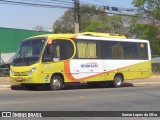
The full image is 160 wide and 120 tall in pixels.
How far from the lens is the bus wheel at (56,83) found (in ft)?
75.7

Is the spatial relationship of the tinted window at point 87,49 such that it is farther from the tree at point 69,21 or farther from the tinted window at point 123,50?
the tree at point 69,21

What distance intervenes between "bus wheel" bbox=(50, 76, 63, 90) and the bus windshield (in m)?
1.54

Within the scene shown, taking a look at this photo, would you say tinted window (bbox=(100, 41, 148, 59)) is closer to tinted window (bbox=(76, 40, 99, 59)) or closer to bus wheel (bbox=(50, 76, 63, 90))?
tinted window (bbox=(76, 40, 99, 59))

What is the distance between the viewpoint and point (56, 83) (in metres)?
23.2

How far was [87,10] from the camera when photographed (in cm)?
7481

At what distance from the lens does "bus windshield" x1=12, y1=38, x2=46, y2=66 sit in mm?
22406

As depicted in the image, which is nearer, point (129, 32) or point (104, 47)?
point (104, 47)

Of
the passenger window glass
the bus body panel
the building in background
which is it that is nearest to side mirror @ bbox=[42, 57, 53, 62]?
the passenger window glass

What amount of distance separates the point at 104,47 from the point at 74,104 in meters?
10.8

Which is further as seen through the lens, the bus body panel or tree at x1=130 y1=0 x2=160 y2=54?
tree at x1=130 y1=0 x2=160 y2=54

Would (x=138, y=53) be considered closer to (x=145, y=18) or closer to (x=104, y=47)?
(x=104, y=47)

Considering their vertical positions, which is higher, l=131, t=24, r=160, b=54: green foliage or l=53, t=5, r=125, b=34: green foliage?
l=53, t=5, r=125, b=34: green foliage

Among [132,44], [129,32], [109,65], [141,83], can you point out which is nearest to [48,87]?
[109,65]

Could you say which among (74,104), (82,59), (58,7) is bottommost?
(74,104)
